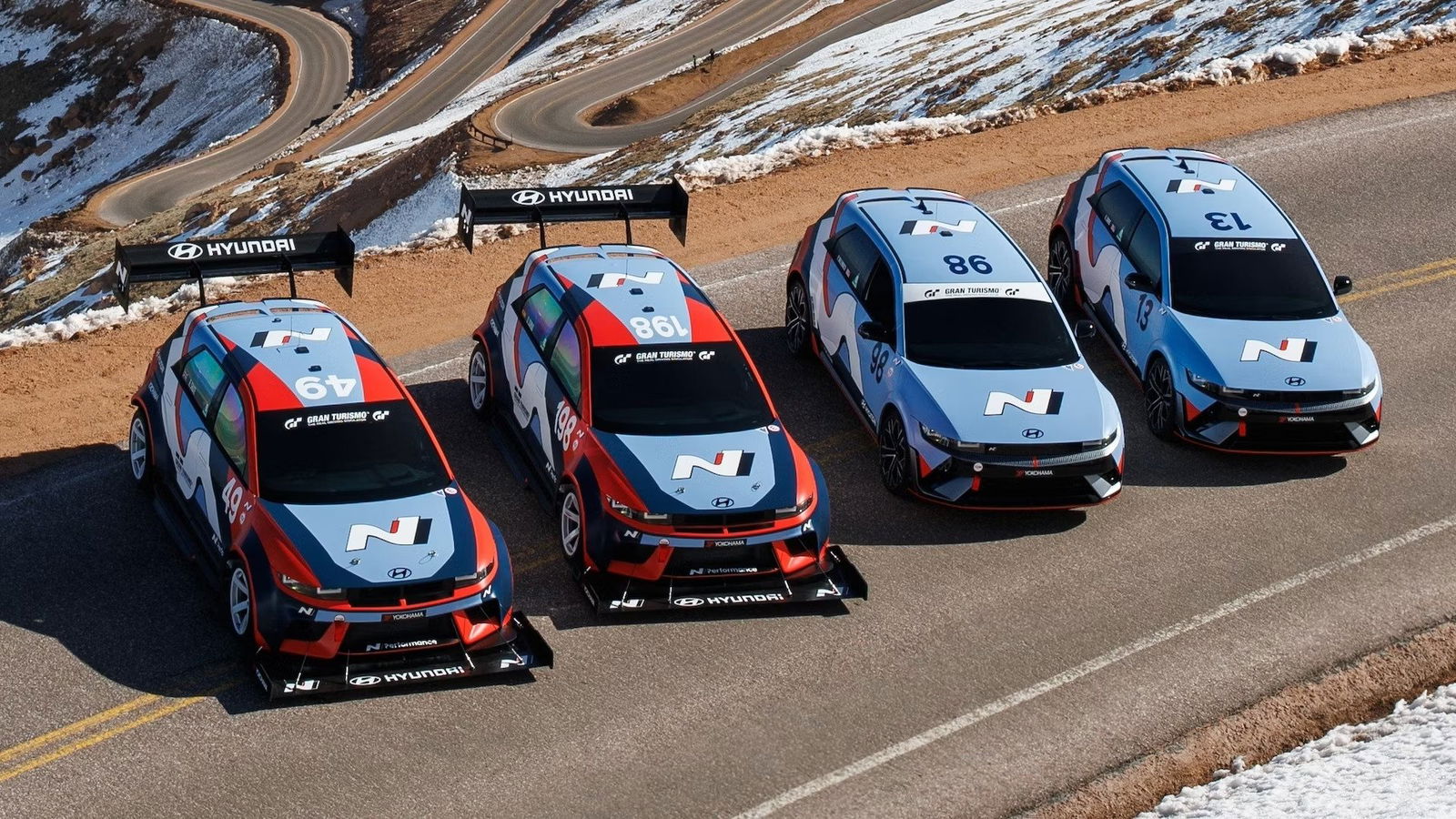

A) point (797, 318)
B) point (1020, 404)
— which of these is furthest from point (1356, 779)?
point (797, 318)

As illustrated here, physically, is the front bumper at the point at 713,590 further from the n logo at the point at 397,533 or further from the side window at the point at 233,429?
the side window at the point at 233,429

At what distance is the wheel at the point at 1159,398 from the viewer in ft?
52.5

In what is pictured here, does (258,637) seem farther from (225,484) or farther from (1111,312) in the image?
(1111,312)

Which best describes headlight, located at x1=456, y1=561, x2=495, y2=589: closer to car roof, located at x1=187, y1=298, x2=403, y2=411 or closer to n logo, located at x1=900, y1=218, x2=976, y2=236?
car roof, located at x1=187, y1=298, x2=403, y2=411

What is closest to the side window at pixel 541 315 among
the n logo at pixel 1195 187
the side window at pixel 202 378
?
the side window at pixel 202 378

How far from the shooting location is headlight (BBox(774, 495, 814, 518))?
13180 millimetres

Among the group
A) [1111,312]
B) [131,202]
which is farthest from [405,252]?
[131,202]

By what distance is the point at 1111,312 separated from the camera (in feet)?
57.3

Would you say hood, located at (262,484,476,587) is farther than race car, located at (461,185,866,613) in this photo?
No

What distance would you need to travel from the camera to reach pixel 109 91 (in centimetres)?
10100

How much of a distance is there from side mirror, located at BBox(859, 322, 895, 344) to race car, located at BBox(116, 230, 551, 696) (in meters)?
4.31

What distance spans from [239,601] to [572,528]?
268 centimetres

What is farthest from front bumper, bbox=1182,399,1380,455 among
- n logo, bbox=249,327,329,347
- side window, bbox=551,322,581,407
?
n logo, bbox=249,327,329,347

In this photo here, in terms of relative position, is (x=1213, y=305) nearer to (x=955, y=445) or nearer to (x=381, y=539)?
(x=955, y=445)
